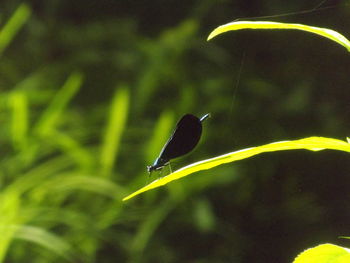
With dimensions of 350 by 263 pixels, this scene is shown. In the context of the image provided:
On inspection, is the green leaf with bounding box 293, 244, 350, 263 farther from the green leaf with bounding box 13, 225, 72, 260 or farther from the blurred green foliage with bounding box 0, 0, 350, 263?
the green leaf with bounding box 13, 225, 72, 260

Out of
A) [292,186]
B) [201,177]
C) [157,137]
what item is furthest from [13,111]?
[292,186]

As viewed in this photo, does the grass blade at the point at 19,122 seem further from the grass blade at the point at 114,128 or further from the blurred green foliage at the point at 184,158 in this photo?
the grass blade at the point at 114,128

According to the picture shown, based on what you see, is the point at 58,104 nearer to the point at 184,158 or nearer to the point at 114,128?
the point at 114,128

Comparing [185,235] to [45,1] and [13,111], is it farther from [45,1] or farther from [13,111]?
[45,1]

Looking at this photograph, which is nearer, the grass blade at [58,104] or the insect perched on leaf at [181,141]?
the insect perched on leaf at [181,141]

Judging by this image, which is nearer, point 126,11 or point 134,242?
point 134,242

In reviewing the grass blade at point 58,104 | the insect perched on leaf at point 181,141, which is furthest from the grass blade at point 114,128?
the insect perched on leaf at point 181,141
